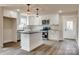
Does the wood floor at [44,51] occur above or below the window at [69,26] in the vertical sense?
below

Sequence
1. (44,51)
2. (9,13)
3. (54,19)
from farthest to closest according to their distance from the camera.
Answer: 1. (54,19)
2. (9,13)
3. (44,51)

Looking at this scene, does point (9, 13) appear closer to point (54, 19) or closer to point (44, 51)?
point (44, 51)

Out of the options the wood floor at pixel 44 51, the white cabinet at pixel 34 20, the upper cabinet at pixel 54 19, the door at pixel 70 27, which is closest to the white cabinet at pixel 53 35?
the upper cabinet at pixel 54 19

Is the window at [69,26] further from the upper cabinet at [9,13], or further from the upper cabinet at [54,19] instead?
the upper cabinet at [9,13]

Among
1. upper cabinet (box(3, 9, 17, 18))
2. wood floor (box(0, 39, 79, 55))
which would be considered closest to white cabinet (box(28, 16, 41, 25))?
upper cabinet (box(3, 9, 17, 18))

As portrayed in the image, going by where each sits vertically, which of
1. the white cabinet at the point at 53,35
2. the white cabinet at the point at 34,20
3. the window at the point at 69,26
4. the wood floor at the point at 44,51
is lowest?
the wood floor at the point at 44,51

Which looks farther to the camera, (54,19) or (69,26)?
(69,26)

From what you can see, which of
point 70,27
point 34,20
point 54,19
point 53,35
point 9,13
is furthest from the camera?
point 34,20

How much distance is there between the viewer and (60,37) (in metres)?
9.60

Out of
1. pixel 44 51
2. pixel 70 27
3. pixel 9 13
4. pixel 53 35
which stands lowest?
pixel 44 51

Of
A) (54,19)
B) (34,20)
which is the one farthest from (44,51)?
(34,20)
